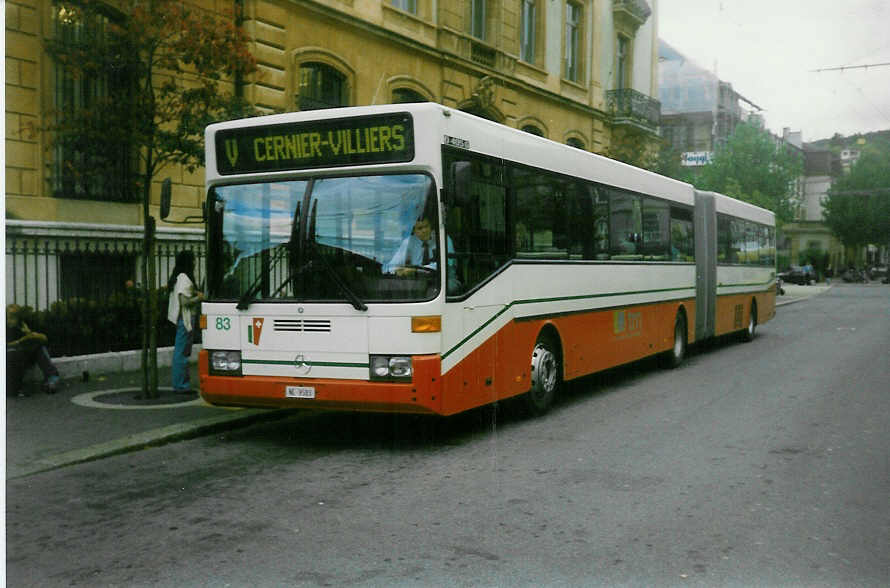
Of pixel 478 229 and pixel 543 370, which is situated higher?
pixel 478 229

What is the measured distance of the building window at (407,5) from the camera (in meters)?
20.0

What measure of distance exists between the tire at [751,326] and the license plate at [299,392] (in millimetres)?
13746

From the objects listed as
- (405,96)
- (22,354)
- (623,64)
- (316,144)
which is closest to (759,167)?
(623,64)

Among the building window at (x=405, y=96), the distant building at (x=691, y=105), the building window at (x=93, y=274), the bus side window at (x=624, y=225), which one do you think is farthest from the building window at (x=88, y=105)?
the distant building at (x=691, y=105)

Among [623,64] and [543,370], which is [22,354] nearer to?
[543,370]

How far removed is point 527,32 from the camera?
24.8 meters

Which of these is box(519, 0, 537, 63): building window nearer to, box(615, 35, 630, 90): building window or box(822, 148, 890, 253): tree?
box(615, 35, 630, 90): building window

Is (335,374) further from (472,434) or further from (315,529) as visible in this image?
(315,529)

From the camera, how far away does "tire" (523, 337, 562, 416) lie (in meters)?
9.54

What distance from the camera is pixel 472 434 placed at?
870 cm

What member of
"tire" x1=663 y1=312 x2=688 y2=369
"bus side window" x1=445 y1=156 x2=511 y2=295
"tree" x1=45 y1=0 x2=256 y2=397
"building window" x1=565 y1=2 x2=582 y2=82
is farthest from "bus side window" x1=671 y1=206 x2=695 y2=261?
"building window" x1=565 y1=2 x2=582 y2=82

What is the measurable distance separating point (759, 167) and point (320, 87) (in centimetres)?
3575

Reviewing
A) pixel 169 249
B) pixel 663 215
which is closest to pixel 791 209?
pixel 663 215

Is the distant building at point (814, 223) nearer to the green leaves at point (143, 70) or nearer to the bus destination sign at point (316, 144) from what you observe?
the green leaves at point (143, 70)
